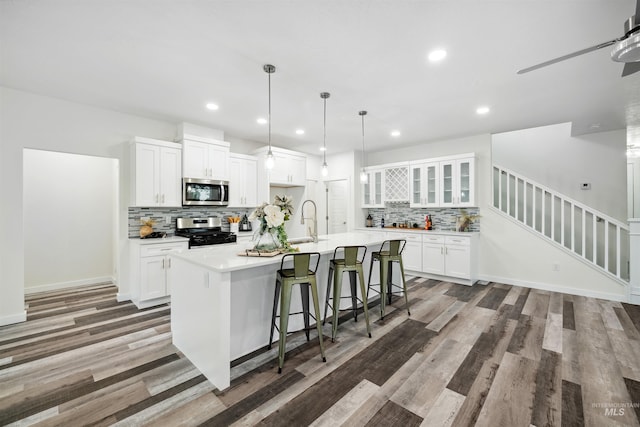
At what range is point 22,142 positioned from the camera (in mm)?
3383

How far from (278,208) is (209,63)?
5.19 ft

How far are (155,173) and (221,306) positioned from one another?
9.70 feet

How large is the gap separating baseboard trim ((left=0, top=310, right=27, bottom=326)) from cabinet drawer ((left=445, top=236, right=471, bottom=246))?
6243mm

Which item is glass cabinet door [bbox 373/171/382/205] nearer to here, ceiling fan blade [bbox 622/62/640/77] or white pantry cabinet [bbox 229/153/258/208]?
white pantry cabinet [bbox 229/153/258/208]

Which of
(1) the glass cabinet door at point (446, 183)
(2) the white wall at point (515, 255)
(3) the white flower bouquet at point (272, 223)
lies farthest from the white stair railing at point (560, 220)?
(3) the white flower bouquet at point (272, 223)

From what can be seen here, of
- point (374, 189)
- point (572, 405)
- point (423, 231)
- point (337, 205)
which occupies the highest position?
point (374, 189)

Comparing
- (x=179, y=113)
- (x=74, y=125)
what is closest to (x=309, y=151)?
(x=179, y=113)

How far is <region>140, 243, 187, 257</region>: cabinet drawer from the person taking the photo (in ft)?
12.4

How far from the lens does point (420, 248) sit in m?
5.41

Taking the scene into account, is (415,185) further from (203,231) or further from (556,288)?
(203,231)

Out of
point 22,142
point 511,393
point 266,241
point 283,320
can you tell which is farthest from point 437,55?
point 22,142

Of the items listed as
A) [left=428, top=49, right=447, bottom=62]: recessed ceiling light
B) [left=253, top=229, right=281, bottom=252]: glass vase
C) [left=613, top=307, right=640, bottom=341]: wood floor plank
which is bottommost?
[left=613, top=307, right=640, bottom=341]: wood floor plank

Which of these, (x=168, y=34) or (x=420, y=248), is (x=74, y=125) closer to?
(x=168, y=34)

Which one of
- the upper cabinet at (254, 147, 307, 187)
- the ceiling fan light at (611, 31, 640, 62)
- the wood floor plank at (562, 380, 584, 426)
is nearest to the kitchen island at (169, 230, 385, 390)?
the wood floor plank at (562, 380, 584, 426)
